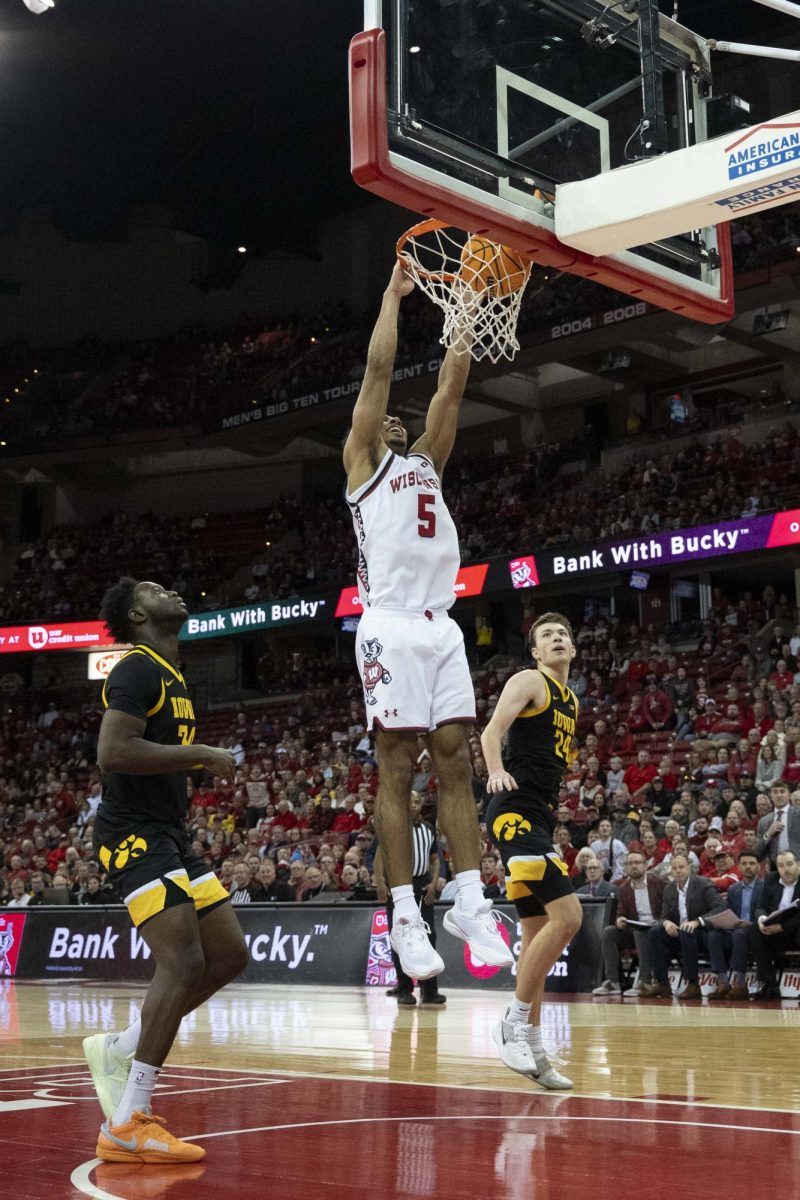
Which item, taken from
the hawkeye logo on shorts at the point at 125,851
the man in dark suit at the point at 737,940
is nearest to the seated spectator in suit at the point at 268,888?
the man in dark suit at the point at 737,940

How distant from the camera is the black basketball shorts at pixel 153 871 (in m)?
5.05

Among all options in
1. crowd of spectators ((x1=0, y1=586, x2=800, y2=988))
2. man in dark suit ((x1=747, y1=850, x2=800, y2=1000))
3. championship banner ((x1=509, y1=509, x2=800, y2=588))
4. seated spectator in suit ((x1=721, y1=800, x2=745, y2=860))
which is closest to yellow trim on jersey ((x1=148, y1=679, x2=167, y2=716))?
crowd of spectators ((x1=0, y1=586, x2=800, y2=988))

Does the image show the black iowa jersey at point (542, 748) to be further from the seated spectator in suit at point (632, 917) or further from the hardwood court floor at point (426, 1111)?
the seated spectator in suit at point (632, 917)

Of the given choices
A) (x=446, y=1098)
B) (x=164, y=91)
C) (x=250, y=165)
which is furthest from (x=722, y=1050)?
(x=250, y=165)

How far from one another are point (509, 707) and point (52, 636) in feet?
83.4

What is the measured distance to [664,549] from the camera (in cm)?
2238

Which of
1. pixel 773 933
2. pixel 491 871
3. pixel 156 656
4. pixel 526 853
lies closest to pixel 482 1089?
pixel 526 853

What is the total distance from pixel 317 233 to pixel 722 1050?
2944 cm

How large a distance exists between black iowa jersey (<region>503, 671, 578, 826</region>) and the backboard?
214 centimetres

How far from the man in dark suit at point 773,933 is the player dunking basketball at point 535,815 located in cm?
563

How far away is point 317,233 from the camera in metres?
34.3

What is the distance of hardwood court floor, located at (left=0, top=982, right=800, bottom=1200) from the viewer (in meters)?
4.13

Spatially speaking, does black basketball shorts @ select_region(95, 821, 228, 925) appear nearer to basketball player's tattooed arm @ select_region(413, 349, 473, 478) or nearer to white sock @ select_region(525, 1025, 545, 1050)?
basketball player's tattooed arm @ select_region(413, 349, 473, 478)

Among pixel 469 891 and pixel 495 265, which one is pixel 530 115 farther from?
pixel 469 891
